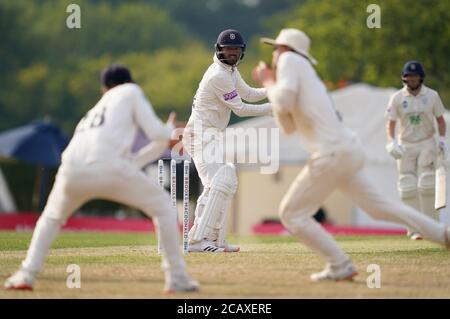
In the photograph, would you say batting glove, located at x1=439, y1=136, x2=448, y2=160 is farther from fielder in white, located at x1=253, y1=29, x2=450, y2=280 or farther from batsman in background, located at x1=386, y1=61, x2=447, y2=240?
fielder in white, located at x1=253, y1=29, x2=450, y2=280

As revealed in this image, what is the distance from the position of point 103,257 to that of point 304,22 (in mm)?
35307

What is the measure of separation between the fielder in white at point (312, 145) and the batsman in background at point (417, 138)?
6110 mm

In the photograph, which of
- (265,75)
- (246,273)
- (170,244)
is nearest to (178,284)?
(170,244)

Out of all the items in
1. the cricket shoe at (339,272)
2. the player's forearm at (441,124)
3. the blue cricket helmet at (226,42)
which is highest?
the blue cricket helmet at (226,42)

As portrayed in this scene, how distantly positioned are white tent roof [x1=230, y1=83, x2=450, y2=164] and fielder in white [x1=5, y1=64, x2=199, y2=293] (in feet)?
73.7

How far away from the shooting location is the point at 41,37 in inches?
3285

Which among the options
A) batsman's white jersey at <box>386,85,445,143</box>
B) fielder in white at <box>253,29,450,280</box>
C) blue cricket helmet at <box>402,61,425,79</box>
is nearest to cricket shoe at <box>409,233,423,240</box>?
batsman's white jersey at <box>386,85,445,143</box>

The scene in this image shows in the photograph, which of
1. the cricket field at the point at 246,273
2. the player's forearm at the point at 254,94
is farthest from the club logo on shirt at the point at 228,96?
the cricket field at the point at 246,273

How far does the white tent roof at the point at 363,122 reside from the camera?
3359 cm

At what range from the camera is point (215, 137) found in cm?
1516

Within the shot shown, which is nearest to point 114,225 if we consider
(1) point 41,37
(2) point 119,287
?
(2) point 119,287

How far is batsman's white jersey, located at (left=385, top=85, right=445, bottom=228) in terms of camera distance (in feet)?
58.5

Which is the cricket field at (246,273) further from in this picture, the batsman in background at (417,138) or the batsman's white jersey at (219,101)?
the batsman in background at (417,138)

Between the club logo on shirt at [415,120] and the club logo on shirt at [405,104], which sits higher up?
the club logo on shirt at [405,104]
